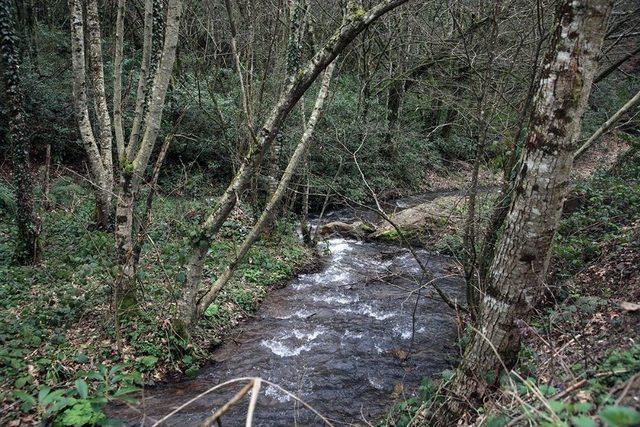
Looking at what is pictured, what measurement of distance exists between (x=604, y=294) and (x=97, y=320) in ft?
23.1

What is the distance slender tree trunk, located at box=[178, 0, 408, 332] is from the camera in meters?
4.41

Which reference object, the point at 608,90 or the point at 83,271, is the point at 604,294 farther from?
the point at 608,90

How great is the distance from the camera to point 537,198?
9.27 feet

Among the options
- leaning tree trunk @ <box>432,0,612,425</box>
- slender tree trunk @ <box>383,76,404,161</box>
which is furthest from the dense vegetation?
slender tree trunk @ <box>383,76,404,161</box>

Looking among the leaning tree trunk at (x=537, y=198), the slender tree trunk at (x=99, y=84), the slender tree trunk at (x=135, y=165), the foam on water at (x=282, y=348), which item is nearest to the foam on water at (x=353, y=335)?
the foam on water at (x=282, y=348)

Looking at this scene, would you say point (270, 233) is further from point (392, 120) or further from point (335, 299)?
point (392, 120)

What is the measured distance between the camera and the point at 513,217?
2959mm

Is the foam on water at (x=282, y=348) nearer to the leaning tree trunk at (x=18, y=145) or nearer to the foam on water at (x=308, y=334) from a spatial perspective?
the foam on water at (x=308, y=334)

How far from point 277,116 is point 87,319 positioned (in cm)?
415

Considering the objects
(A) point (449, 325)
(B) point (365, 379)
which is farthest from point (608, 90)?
(B) point (365, 379)

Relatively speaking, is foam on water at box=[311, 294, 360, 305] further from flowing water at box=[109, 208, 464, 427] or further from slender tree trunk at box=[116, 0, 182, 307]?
slender tree trunk at box=[116, 0, 182, 307]

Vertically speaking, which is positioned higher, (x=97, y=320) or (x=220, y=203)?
(x=220, y=203)

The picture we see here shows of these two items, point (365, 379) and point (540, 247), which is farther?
point (365, 379)

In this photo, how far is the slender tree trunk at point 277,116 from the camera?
14.5 feet
